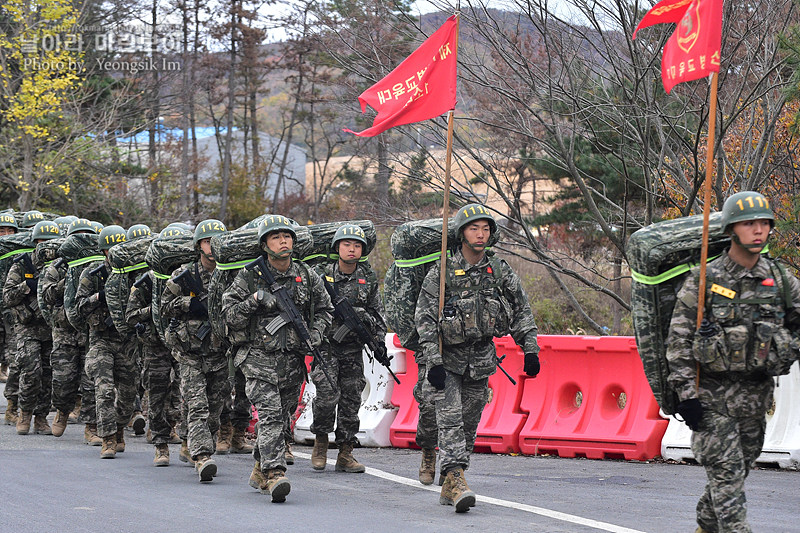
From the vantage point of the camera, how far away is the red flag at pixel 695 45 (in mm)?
6695

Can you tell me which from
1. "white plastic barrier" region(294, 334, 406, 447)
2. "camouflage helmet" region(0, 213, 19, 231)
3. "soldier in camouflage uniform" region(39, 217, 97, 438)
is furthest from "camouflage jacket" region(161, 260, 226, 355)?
"camouflage helmet" region(0, 213, 19, 231)

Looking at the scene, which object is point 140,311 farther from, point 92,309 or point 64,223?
point 64,223

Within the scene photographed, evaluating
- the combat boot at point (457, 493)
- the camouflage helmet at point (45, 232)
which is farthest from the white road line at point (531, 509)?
the camouflage helmet at point (45, 232)

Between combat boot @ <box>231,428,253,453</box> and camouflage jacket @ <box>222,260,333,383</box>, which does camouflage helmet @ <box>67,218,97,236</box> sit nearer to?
combat boot @ <box>231,428,253,453</box>

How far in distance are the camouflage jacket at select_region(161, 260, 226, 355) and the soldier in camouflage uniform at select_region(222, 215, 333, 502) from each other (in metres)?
0.91

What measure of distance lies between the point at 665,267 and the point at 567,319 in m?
16.8

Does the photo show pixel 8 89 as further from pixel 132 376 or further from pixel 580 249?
pixel 132 376

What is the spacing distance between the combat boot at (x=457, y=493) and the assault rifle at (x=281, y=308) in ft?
5.11

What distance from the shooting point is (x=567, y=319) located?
2289 centimetres

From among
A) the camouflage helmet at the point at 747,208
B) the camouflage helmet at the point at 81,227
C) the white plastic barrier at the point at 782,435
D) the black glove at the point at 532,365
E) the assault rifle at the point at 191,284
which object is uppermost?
the camouflage helmet at the point at 81,227

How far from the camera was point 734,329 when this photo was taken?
5859 mm

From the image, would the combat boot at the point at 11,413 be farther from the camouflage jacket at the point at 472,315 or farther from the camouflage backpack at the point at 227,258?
the camouflage jacket at the point at 472,315

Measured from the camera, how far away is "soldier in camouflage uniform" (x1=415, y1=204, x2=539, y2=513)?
785cm

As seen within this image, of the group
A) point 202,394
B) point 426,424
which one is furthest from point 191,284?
point 426,424
